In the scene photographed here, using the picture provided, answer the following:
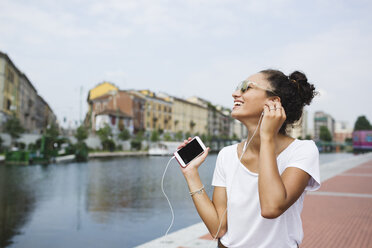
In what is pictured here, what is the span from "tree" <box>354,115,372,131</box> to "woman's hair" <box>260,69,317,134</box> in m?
105

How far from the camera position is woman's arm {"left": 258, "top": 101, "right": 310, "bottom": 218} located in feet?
3.99

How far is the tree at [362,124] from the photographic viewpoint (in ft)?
314

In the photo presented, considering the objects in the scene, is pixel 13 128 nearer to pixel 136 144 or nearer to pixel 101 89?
pixel 136 144

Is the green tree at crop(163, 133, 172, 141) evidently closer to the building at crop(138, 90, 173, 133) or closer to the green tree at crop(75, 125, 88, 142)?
the building at crop(138, 90, 173, 133)

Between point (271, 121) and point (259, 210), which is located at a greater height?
point (271, 121)

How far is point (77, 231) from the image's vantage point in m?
6.11

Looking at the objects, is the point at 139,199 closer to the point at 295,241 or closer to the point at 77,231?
the point at 77,231

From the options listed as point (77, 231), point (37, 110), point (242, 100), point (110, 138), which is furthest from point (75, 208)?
point (37, 110)

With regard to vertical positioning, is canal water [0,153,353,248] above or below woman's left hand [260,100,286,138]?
below

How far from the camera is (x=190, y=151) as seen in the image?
1.59 m

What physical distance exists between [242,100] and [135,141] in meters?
53.8

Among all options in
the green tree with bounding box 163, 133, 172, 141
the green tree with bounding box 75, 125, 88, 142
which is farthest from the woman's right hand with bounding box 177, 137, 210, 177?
the green tree with bounding box 163, 133, 172, 141

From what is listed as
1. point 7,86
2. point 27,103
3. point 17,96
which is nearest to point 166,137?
point 27,103

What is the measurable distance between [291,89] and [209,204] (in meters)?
0.59
